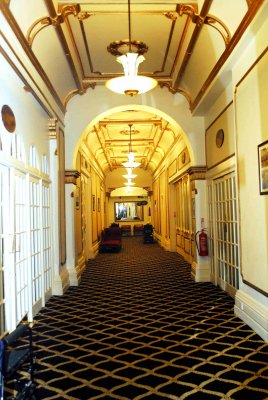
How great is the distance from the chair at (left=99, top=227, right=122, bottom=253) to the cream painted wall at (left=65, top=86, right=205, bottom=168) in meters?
6.74

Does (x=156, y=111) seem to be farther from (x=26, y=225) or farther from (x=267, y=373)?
(x=267, y=373)

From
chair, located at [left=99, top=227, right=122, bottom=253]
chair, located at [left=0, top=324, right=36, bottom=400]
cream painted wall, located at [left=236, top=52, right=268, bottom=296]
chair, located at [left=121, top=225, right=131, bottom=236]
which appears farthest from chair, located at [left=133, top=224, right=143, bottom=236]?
chair, located at [left=0, top=324, right=36, bottom=400]

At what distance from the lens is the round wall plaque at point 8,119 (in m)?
4.02

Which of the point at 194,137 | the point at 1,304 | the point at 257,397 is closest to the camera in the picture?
the point at 257,397

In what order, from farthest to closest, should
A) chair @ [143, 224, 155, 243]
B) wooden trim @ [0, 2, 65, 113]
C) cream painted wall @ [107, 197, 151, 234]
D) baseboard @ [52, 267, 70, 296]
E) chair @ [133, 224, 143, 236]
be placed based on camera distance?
cream painted wall @ [107, 197, 151, 234]
chair @ [133, 224, 143, 236]
chair @ [143, 224, 155, 243]
baseboard @ [52, 267, 70, 296]
wooden trim @ [0, 2, 65, 113]

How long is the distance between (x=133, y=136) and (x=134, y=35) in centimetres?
730

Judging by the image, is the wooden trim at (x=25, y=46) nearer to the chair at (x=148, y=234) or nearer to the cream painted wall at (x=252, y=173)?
the cream painted wall at (x=252, y=173)

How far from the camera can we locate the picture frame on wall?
3.93 metres

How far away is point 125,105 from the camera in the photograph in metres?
7.53

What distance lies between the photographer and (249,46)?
434 centimetres

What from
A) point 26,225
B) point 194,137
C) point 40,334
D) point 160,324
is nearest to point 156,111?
point 194,137

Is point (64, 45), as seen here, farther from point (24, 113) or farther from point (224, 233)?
point (224, 233)

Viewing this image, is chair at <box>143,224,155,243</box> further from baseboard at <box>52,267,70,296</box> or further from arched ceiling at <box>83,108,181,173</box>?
baseboard at <box>52,267,70,296</box>

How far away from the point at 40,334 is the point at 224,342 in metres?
2.22
